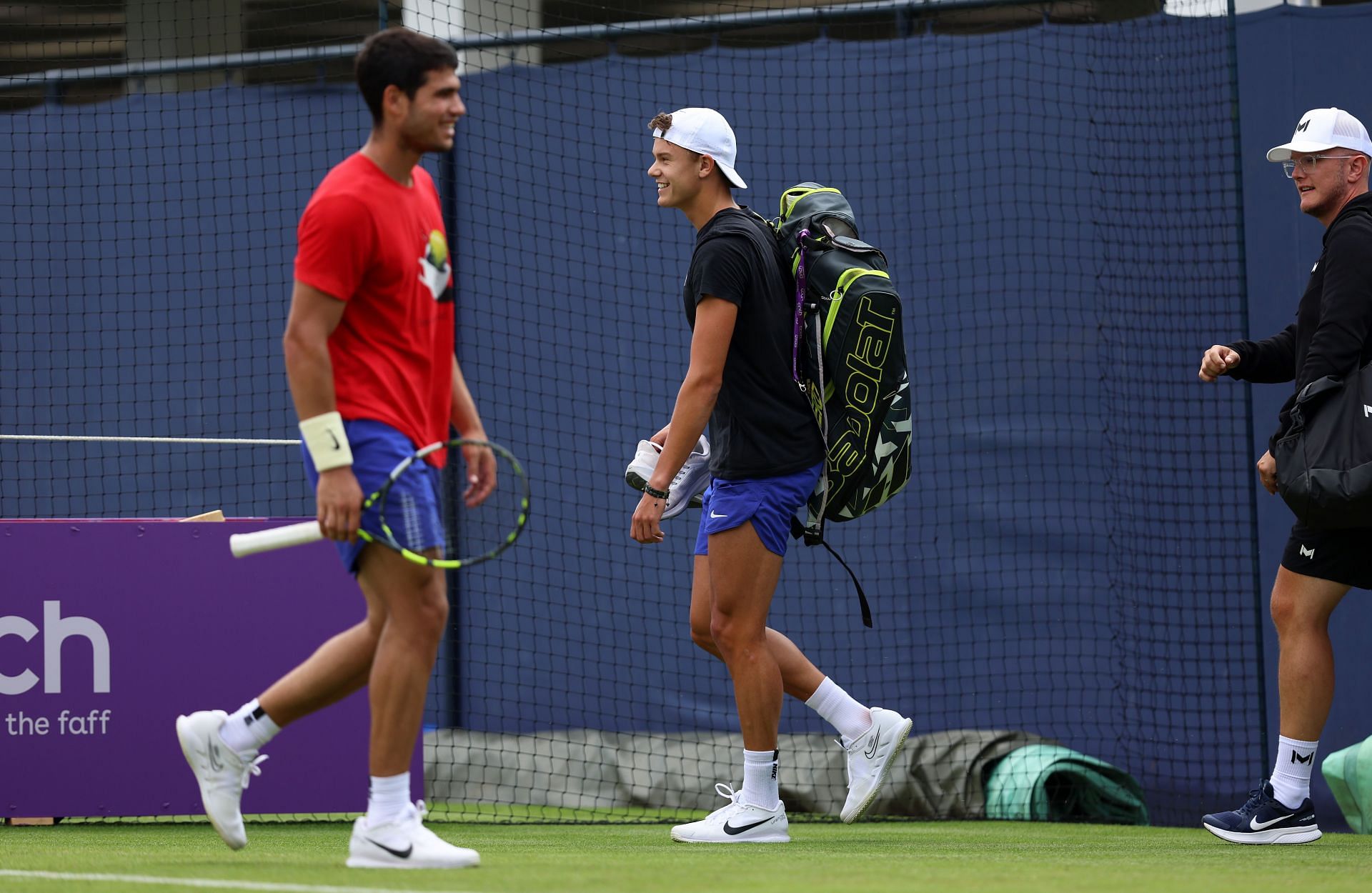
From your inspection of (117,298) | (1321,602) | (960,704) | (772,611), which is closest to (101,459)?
(117,298)

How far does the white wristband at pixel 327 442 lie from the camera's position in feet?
12.2

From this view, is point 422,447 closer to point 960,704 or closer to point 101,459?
point 960,704

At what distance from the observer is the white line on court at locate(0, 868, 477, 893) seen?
3387 millimetres

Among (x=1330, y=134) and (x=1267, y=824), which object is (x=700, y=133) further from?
(x=1267, y=824)

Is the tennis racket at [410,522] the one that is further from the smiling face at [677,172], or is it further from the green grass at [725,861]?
the smiling face at [677,172]

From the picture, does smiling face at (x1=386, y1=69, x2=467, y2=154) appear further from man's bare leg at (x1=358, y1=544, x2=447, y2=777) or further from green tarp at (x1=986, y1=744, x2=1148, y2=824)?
green tarp at (x1=986, y1=744, x2=1148, y2=824)

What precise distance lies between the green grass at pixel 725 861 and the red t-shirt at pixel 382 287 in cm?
110

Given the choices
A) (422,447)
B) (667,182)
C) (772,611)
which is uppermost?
(667,182)

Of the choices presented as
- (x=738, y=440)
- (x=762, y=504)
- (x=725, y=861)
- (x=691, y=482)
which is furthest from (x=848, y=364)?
(x=725, y=861)

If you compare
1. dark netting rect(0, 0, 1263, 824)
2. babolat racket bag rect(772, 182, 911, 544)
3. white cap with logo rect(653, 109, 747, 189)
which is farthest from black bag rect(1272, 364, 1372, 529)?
dark netting rect(0, 0, 1263, 824)

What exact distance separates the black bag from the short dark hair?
9.41 feet

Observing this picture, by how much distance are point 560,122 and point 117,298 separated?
261 cm

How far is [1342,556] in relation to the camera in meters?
5.12

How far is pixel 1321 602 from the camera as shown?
5.15 metres
